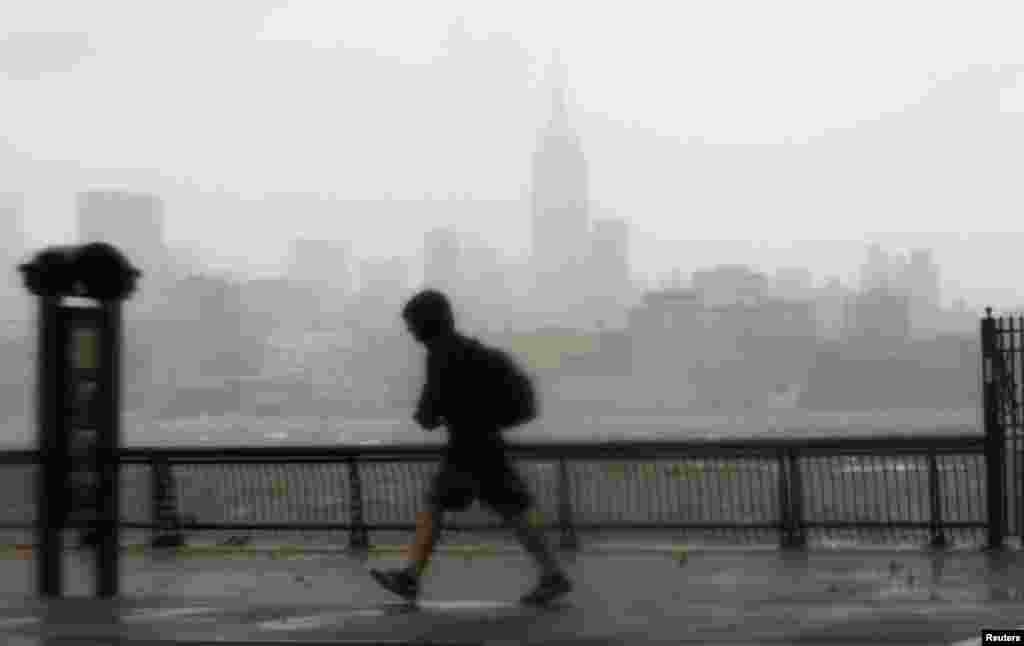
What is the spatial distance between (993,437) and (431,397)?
570 cm

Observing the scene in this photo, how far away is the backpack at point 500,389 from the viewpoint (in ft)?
35.6

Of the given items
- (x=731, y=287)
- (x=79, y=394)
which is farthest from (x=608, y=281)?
(x=79, y=394)

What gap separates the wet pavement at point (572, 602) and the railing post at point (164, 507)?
1.54 meters

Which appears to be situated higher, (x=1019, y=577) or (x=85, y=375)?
(x=85, y=375)

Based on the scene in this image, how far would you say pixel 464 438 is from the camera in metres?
10.9

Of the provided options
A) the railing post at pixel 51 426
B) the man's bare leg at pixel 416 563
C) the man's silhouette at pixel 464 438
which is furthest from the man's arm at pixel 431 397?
the railing post at pixel 51 426

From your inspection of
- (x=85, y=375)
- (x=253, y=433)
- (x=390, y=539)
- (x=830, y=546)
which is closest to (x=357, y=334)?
(x=253, y=433)

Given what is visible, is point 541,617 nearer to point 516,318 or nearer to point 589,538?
point 589,538

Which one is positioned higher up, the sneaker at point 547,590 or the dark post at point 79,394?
the dark post at point 79,394

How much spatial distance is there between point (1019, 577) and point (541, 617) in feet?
13.4

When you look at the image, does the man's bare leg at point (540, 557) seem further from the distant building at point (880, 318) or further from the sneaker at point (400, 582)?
the distant building at point (880, 318)

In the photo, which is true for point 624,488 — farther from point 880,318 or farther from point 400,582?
point 880,318

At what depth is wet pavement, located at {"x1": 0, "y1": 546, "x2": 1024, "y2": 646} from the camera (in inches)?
387

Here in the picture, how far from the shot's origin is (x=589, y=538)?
1669 centimetres
